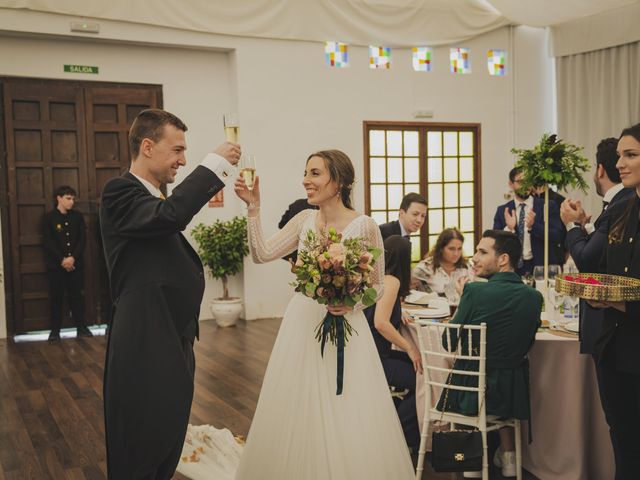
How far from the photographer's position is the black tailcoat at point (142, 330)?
2250mm

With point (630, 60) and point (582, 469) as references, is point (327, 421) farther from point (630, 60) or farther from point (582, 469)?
point (630, 60)

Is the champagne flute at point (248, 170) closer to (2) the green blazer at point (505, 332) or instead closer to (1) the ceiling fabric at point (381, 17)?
(2) the green blazer at point (505, 332)

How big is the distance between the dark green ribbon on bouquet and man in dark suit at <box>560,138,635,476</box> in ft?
3.50

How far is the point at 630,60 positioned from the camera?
8828 millimetres

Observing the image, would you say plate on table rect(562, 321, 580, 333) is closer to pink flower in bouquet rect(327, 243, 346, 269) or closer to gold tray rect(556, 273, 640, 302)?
gold tray rect(556, 273, 640, 302)

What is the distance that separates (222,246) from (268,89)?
218 centimetres

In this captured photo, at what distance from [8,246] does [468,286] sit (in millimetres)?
6165

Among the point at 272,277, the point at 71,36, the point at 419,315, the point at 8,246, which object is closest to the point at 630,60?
the point at 272,277

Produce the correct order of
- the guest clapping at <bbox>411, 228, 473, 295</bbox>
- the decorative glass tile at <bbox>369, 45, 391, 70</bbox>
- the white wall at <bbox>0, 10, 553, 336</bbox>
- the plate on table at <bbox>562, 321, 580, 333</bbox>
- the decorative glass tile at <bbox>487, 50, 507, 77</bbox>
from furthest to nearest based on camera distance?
the decorative glass tile at <bbox>487, 50, 507, 77</bbox> → the decorative glass tile at <bbox>369, 45, 391, 70</bbox> → the white wall at <bbox>0, 10, 553, 336</bbox> → the guest clapping at <bbox>411, 228, 473, 295</bbox> → the plate on table at <bbox>562, 321, 580, 333</bbox>

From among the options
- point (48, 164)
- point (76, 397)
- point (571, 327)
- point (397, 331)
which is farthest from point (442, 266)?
point (48, 164)

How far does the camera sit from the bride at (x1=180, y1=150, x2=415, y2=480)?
278cm

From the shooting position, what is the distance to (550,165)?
14.4ft

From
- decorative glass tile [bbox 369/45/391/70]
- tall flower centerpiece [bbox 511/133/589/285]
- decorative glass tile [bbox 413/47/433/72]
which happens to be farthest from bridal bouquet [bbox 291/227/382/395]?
decorative glass tile [bbox 413/47/433/72]

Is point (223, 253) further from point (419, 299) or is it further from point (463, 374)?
point (463, 374)
